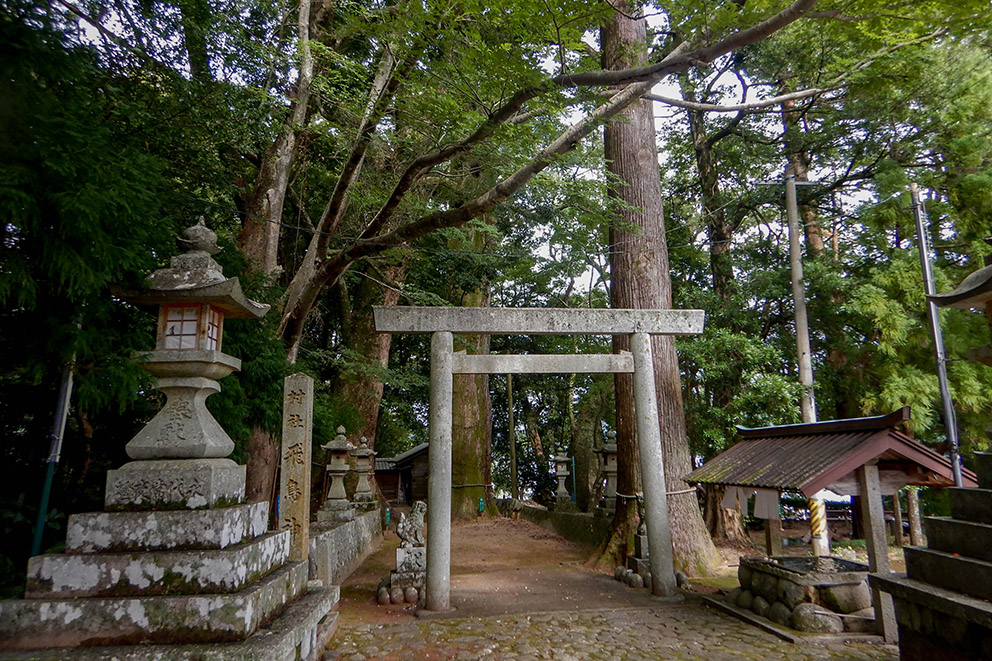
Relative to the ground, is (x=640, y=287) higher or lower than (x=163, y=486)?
higher

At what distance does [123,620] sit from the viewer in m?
2.67

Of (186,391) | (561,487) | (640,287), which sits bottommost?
(561,487)

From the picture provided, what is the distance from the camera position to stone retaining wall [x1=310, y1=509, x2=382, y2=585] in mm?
7262

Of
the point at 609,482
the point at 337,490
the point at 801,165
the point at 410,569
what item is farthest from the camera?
the point at 801,165

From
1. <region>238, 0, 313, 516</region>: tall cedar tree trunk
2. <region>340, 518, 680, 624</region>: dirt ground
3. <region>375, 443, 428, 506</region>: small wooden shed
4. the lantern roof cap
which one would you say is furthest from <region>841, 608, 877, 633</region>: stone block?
<region>375, 443, 428, 506</region>: small wooden shed

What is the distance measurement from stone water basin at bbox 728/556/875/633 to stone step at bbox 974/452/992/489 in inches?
92.6

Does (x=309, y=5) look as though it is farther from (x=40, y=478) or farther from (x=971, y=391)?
(x=971, y=391)

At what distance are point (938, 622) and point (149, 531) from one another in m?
5.01

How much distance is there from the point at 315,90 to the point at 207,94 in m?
2.66

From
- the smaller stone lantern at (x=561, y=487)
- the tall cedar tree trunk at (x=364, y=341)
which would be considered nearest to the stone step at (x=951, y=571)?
the tall cedar tree trunk at (x=364, y=341)

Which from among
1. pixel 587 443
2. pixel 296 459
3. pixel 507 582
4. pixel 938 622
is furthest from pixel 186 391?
pixel 587 443

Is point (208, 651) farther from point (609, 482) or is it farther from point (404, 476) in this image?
point (404, 476)

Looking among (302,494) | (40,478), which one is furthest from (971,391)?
(40,478)

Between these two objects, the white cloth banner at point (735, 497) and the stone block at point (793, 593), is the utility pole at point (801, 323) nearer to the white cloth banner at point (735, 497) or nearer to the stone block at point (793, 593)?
the white cloth banner at point (735, 497)
